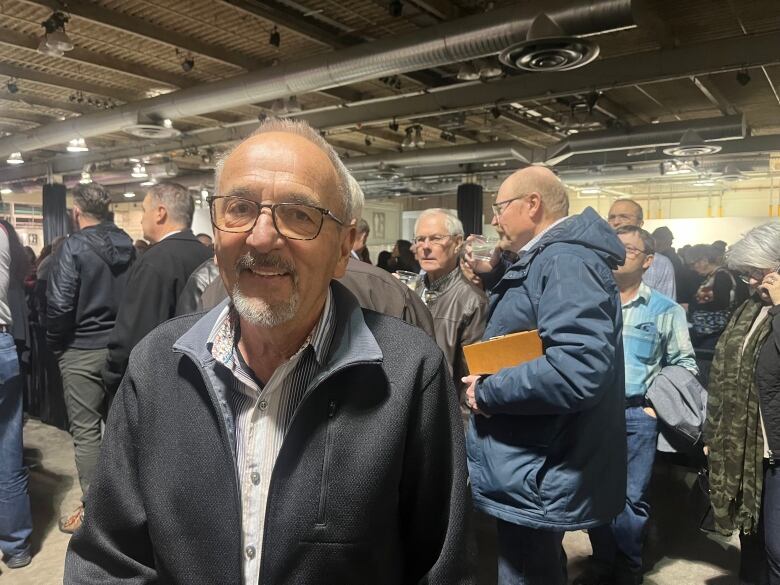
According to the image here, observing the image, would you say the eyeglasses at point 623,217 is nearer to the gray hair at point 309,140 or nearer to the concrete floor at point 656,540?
the concrete floor at point 656,540

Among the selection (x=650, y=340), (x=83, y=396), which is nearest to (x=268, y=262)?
(x=650, y=340)

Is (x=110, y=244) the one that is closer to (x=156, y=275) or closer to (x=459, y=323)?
(x=156, y=275)

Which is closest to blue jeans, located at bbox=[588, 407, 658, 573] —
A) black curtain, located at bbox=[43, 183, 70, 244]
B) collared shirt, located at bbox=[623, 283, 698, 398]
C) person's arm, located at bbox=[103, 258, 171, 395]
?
collared shirt, located at bbox=[623, 283, 698, 398]

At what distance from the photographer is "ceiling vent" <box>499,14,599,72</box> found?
3.45m

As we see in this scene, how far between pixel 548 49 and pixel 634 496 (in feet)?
8.69

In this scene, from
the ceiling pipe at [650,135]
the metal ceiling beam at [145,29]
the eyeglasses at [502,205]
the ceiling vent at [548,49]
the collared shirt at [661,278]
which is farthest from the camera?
the ceiling pipe at [650,135]

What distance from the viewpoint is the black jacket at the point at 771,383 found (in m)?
1.96

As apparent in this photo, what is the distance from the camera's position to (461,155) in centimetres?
951

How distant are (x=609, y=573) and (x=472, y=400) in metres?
1.40

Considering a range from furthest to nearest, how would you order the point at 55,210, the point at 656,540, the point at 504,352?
the point at 55,210, the point at 656,540, the point at 504,352

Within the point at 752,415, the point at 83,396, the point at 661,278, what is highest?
the point at 661,278

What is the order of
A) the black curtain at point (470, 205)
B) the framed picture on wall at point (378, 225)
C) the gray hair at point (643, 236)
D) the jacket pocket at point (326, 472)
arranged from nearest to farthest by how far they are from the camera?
the jacket pocket at point (326, 472)
the gray hair at point (643, 236)
the black curtain at point (470, 205)
the framed picture on wall at point (378, 225)

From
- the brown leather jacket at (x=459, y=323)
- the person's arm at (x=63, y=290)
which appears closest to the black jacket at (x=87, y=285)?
the person's arm at (x=63, y=290)

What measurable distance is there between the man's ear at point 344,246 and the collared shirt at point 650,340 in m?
1.93
